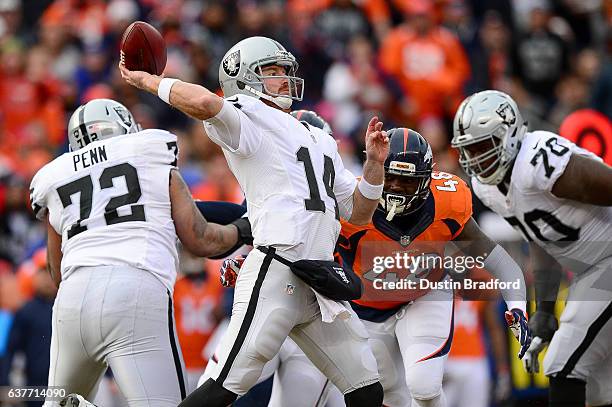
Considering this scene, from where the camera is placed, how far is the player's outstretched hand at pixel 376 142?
206 inches

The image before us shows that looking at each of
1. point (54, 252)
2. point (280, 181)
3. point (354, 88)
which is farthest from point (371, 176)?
point (354, 88)

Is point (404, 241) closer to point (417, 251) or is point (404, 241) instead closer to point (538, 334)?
point (417, 251)

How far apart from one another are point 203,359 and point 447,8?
509 cm

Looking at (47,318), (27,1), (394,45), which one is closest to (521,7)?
(394,45)

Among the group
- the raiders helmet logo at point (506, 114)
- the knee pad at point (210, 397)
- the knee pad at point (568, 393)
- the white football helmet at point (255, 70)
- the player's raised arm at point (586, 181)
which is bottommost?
the knee pad at point (568, 393)

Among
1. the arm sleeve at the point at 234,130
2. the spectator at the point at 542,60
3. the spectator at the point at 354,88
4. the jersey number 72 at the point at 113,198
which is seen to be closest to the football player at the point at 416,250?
the arm sleeve at the point at 234,130

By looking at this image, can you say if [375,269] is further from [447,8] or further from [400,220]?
[447,8]

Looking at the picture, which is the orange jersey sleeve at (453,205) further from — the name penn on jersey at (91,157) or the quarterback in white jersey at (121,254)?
the name penn on jersey at (91,157)

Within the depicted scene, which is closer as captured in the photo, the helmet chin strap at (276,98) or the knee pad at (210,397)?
the knee pad at (210,397)

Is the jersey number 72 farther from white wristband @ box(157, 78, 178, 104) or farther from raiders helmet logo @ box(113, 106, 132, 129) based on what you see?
white wristband @ box(157, 78, 178, 104)

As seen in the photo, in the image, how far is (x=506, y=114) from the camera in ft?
20.8

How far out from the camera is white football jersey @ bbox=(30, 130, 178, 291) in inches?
212

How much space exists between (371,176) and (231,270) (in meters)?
0.83

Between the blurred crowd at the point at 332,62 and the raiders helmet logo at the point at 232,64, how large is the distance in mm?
4809
